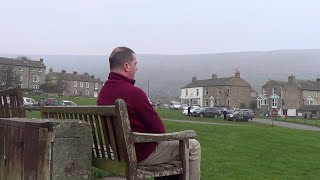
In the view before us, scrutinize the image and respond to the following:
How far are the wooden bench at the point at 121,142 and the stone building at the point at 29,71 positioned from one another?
124348mm

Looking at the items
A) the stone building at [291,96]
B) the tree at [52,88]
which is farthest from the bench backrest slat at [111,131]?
the tree at [52,88]

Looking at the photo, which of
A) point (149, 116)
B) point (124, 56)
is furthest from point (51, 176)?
point (124, 56)

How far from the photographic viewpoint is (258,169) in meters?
11.5

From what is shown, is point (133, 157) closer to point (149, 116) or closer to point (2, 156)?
point (149, 116)

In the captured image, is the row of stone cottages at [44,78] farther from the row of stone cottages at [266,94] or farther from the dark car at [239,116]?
the dark car at [239,116]

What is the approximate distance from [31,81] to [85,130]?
12925 centimetres

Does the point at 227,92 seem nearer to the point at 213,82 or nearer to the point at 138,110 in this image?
the point at 213,82

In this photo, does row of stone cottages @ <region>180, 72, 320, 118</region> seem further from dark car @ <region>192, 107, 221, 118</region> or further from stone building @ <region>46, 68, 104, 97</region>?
stone building @ <region>46, 68, 104, 97</region>

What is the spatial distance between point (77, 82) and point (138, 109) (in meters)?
139

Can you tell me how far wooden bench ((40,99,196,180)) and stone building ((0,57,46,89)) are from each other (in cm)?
12435

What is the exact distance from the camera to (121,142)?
4.31 meters

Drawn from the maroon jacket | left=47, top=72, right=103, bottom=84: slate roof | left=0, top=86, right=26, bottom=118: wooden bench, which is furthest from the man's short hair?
left=47, top=72, right=103, bottom=84: slate roof

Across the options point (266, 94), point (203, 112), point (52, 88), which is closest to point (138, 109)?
point (203, 112)

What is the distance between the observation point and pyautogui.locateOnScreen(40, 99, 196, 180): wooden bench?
423 centimetres
